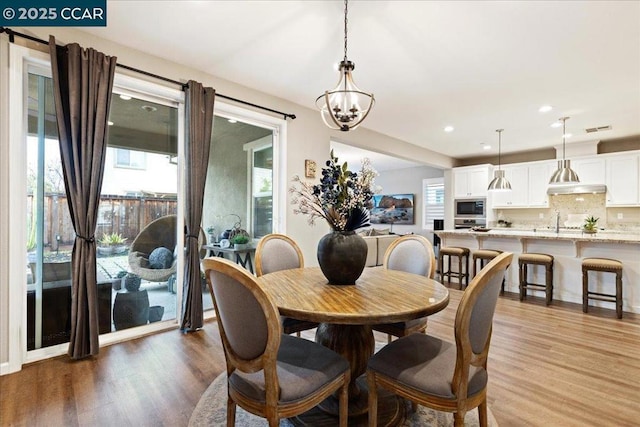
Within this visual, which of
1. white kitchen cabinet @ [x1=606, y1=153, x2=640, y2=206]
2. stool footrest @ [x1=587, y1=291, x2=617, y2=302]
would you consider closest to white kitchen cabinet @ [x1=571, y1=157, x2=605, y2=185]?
white kitchen cabinet @ [x1=606, y1=153, x2=640, y2=206]

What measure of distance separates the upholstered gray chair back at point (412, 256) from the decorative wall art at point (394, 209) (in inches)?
278

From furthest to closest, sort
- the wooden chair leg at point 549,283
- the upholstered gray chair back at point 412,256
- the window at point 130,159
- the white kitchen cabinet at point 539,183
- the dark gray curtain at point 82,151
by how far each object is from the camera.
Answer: the white kitchen cabinet at point 539,183, the wooden chair leg at point 549,283, the window at point 130,159, the upholstered gray chair back at point 412,256, the dark gray curtain at point 82,151

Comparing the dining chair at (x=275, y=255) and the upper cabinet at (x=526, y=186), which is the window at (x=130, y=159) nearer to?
the dining chair at (x=275, y=255)

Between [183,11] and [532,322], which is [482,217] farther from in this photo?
[183,11]

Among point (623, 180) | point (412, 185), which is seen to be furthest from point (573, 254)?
point (412, 185)

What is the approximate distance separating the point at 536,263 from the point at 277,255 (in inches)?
147

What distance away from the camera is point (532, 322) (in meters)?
3.50

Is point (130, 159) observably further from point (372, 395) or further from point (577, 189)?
point (577, 189)

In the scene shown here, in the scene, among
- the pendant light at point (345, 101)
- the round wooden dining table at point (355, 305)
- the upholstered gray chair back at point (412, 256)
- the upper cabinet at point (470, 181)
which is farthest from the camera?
the upper cabinet at point (470, 181)

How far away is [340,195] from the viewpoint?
6.07 ft

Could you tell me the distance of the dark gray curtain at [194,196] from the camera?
10.1ft

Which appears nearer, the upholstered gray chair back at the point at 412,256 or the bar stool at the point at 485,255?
the upholstered gray chair back at the point at 412,256

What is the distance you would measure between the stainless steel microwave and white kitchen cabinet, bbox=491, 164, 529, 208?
0.26 m

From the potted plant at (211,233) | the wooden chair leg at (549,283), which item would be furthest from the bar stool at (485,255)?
the potted plant at (211,233)
